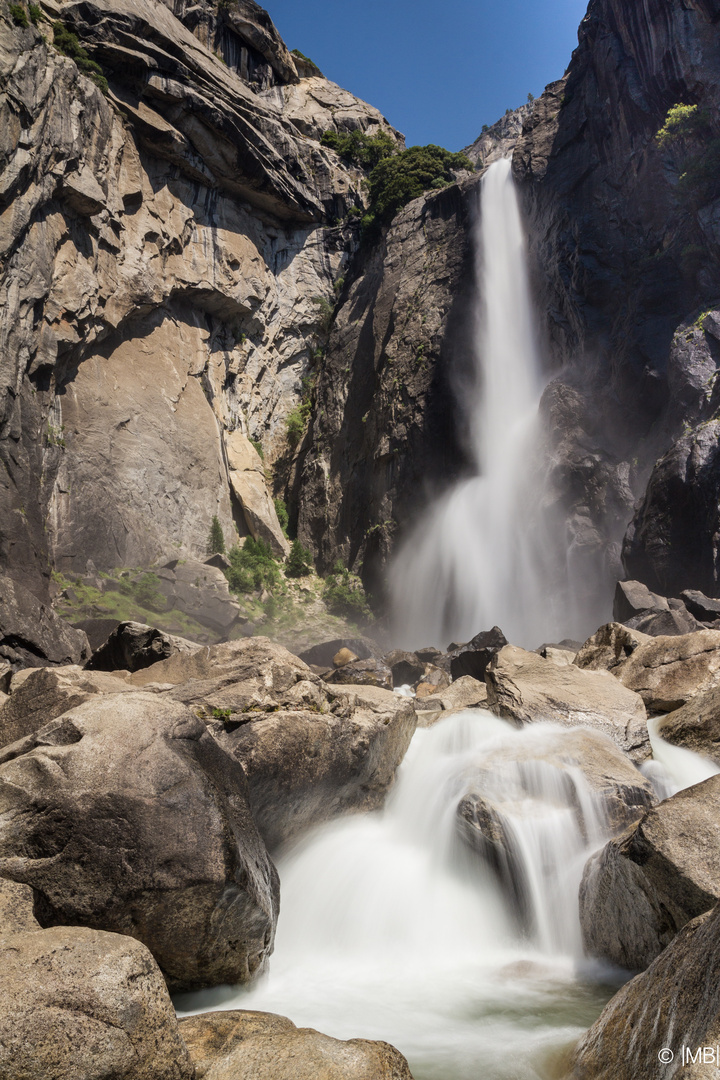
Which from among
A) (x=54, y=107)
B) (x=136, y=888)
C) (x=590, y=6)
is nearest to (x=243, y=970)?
(x=136, y=888)

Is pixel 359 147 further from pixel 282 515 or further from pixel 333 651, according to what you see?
pixel 333 651

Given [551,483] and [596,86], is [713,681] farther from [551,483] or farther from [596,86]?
[596,86]

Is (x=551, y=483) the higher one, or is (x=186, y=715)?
(x=551, y=483)

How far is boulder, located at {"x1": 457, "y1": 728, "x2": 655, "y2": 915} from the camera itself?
674 centimetres

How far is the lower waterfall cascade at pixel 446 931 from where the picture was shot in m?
4.54

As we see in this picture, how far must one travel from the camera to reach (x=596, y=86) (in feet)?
112

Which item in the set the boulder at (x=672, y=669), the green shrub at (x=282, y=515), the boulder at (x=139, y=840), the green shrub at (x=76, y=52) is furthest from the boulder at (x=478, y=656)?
Result: the green shrub at (x=76, y=52)

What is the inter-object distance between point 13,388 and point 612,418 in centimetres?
2505

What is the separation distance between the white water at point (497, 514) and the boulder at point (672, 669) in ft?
52.3

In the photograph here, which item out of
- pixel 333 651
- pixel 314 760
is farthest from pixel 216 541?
pixel 314 760

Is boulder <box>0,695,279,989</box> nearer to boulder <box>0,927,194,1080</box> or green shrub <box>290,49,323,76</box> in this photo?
boulder <box>0,927,194,1080</box>

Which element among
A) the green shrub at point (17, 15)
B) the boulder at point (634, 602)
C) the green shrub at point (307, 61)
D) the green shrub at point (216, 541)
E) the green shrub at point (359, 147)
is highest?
the green shrub at point (307, 61)

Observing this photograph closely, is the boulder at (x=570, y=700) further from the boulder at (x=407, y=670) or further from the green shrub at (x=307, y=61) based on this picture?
the green shrub at (x=307, y=61)

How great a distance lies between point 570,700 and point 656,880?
4.97 m
